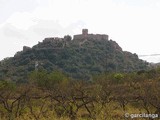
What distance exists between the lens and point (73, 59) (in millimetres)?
70438

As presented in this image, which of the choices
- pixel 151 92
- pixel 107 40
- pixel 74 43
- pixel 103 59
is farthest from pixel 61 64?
pixel 151 92

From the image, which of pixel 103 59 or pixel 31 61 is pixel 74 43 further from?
pixel 31 61

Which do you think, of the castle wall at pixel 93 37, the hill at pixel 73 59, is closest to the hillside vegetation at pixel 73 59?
the hill at pixel 73 59

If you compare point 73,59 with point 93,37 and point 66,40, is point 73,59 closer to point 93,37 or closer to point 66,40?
point 66,40

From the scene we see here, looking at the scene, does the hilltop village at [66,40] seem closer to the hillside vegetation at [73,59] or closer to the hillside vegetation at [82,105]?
the hillside vegetation at [73,59]

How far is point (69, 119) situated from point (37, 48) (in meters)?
67.6

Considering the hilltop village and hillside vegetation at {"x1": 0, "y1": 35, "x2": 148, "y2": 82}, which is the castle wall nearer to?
the hilltop village

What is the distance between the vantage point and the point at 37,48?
7994 centimetres

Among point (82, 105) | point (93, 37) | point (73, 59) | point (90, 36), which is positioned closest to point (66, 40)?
point (93, 37)

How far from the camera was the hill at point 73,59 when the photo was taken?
208 ft

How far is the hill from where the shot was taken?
208 feet

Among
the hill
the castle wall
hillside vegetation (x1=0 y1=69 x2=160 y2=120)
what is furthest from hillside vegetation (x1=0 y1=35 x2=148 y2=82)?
hillside vegetation (x1=0 y1=69 x2=160 y2=120)

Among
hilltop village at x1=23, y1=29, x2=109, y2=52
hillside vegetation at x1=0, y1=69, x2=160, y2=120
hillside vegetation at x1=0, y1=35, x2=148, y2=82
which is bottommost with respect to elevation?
hillside vegetation at x1=0, y1=69, x2=160, y2=120

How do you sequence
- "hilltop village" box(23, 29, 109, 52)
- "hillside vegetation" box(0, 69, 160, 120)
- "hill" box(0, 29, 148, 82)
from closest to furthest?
1. "hillside vegetation" box(0, 69, 160, 120)
2. "hill" box(0, 29, 148, 82)
3. "hilltop village" box(23, 29, 109, 52)
